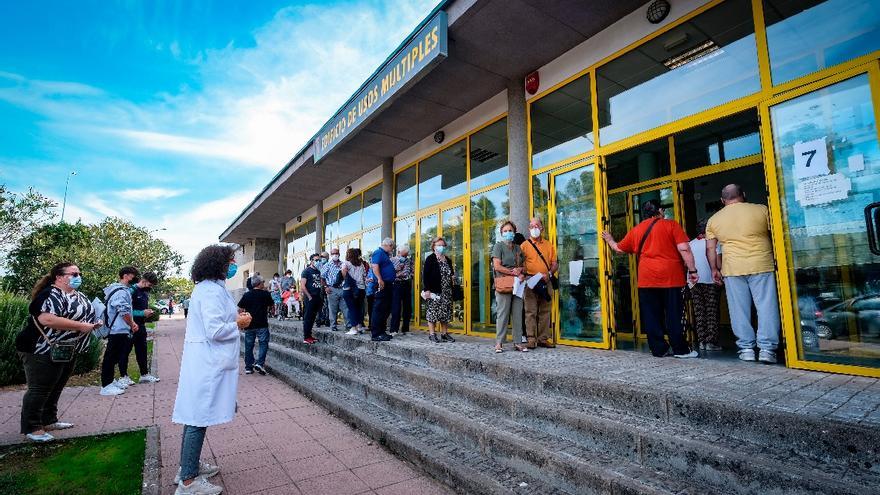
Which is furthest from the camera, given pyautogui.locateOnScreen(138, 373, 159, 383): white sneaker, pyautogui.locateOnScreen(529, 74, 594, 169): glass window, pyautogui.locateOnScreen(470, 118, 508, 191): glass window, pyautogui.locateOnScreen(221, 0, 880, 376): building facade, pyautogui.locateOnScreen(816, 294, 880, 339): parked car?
pyautogui.locateOnScreen(470, 118, 508, 191): glass window

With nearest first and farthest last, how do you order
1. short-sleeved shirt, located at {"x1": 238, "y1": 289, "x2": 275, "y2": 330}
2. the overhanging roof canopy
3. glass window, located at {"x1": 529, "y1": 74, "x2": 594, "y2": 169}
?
the overhanging roof canopy
glass window, located at {"x1": 529, "y1": 74, "x2": 594, "y2": 169}
short-sleeved shirt, located at {"x1": 238, "y1": 289, "x2": 275, "y2": 330}

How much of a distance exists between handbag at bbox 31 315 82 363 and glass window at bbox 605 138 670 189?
730 centimetres

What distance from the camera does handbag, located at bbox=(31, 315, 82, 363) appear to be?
397cm

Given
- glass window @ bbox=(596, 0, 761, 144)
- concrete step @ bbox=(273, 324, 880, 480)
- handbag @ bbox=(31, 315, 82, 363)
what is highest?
glass window @ bbox=(596, 0, 761, 144)

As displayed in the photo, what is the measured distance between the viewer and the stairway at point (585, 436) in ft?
7.02

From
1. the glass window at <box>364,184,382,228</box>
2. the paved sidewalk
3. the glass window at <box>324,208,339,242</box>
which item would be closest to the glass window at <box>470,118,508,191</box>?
the glass window at <box>364,184,382,228</box>

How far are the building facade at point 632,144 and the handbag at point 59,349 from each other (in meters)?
4.86

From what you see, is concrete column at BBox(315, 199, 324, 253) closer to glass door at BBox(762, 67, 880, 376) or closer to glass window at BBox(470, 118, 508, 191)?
glass window at BBox(470, 118, 508, 191)

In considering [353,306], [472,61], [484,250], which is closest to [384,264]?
[353,306]

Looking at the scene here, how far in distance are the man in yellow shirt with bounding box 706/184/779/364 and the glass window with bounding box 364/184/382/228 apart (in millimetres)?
7866

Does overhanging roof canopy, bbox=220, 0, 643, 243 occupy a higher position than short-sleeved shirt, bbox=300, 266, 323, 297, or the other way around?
overhanging roof canopy, bbox=220, 0, 643, 243

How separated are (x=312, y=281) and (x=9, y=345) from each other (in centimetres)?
466

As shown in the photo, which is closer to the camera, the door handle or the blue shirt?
the door handle

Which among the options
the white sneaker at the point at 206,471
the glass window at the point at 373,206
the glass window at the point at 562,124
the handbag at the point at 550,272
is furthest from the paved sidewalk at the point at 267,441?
the glass window at the point at 373,206
